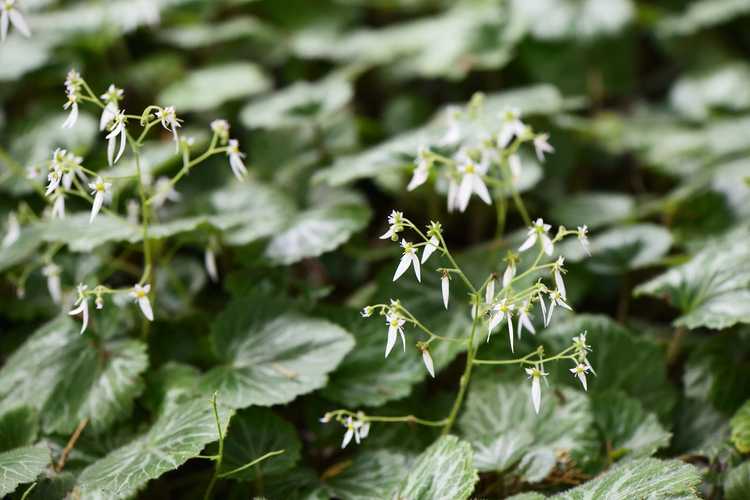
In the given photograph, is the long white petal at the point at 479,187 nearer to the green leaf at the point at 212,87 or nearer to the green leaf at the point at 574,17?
the green leaf at the point at 212,87

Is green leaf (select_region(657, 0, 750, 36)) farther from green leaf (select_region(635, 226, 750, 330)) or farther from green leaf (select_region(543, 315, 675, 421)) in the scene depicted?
green leaf (select_region(543, 315, 675, 421))

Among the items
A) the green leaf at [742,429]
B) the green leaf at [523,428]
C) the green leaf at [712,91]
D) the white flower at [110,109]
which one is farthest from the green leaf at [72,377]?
the green leaf at [712,91]

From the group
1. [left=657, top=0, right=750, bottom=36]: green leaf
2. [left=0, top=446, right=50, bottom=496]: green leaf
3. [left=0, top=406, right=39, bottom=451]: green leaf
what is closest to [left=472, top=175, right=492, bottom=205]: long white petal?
[left=0, top=446, right=50, bottom=496]: green leaf

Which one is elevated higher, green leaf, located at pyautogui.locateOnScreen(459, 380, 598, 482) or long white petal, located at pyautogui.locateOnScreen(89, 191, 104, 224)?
long white petal, located at pyautogui.locateOnScreen(89, 191, 104, 224)

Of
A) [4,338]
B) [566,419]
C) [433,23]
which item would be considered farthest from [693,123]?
[4,338]

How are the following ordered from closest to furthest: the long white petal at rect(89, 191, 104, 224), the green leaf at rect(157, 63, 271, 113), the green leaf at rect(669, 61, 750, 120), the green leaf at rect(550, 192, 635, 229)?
the long white petal at rect(89, 191, 104, 224)
the green leaf at rect(550, 192, 635, 229)
the green leaf at rect(157, 63, 271, 113)
the green leaf at rect(669, 61, 750, 120)

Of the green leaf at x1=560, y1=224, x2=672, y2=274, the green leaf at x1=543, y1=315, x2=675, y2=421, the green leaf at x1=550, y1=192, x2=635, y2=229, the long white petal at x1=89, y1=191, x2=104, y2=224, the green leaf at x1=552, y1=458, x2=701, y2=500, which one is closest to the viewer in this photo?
the green leaf at x1=552, y1=458, x2=701, y2=500
